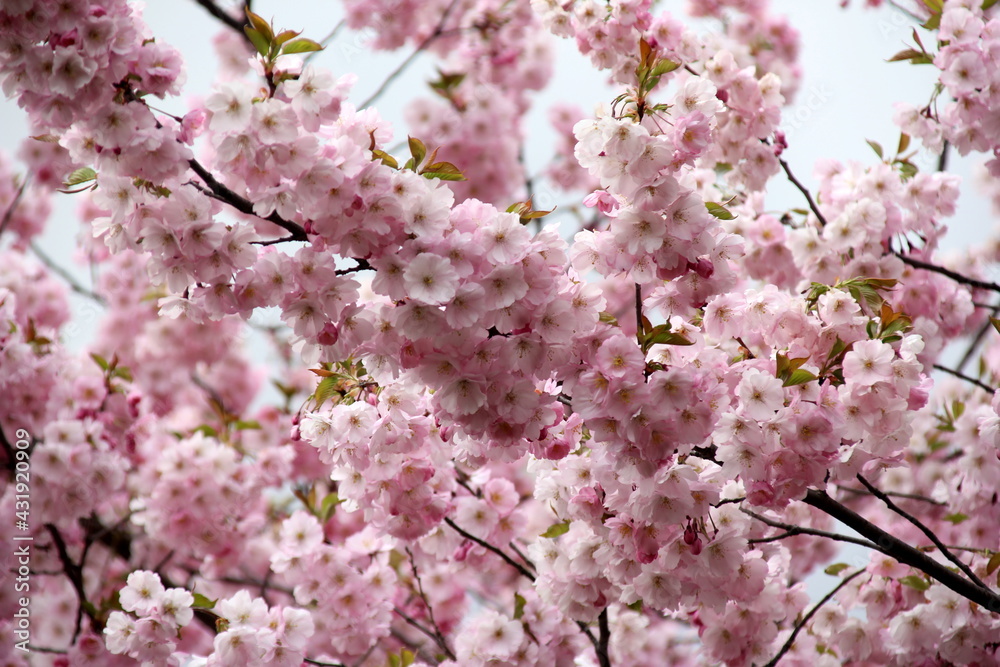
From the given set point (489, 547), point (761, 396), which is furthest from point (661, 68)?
point (489, 547)

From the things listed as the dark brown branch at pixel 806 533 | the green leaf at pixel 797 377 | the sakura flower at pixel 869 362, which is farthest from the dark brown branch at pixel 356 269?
the dark brown branch at pixel 806 533

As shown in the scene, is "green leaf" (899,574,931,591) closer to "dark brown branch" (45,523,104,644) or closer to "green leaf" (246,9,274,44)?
"green leaf" (246,9,274,44)

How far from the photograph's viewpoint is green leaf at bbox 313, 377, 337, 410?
6.30ft

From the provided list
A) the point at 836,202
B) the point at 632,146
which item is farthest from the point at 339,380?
the point at 836,202

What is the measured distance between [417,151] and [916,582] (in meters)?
2.02

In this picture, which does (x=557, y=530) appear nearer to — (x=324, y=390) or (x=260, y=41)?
(x=324, y=390)

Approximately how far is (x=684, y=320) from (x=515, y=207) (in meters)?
0.55

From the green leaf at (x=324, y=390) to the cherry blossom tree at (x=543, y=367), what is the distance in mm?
23

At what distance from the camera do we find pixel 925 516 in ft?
12.9

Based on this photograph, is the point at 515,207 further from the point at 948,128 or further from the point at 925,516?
the point at 925,516

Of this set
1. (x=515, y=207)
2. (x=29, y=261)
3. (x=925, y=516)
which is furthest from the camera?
(x=29, y=261)

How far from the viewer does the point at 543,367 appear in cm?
161

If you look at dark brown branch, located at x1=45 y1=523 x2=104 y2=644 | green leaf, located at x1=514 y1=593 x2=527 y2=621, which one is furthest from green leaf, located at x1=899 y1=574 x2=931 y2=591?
dark brown branch, located at x1=45 y1=523 x2=104 y2=644

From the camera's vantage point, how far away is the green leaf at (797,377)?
1.66m
